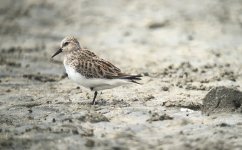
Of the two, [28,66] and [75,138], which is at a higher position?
[28,66]

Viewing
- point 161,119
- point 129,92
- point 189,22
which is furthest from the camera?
point 189,22

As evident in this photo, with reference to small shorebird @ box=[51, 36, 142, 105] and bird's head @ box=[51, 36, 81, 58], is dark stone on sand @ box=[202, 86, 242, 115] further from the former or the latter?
bird's head @ box=[51, 36, 81, 58]

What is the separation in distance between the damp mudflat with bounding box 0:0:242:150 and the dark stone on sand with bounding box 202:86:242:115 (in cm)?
5

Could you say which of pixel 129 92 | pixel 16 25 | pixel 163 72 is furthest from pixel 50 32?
pixel 129 92

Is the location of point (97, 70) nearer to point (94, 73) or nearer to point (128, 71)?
point (94, 73)

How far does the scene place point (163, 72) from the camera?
14906mm

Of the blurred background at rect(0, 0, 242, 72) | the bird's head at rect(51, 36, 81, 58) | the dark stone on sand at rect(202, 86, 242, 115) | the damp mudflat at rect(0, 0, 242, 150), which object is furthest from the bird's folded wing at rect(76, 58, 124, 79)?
the blurred background at rect(0, 0, 242, 72)

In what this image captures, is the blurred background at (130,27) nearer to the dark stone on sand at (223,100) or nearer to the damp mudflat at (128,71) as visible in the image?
the damp mudflat at (128,71)

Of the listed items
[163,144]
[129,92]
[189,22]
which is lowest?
[163,144]

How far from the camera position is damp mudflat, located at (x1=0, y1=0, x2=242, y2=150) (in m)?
9.62

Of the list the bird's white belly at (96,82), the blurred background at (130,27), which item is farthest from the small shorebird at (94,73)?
the blurred background at (130,27)

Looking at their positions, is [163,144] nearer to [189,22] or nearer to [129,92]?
[129,92]

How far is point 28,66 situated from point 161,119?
20.6ft

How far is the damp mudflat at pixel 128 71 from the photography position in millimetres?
9625
